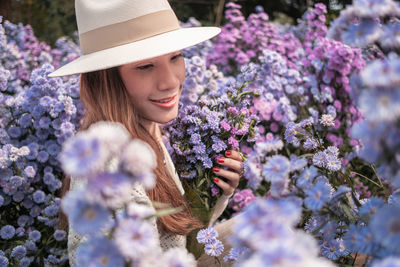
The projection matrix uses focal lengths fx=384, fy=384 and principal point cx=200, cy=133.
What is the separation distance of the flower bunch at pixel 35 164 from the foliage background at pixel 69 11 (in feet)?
4.74

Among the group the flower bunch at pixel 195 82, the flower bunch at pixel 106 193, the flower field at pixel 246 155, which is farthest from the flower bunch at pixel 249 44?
the flower bunch at pixel 106 193

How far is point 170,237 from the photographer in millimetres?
1343

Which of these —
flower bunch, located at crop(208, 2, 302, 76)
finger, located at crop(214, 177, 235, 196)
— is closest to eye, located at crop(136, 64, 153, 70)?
finger, located at crop(214, 177, 235, 196)

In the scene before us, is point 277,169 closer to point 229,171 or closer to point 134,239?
point 134,239

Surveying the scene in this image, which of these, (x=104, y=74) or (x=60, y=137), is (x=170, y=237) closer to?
(x=104, y=74)

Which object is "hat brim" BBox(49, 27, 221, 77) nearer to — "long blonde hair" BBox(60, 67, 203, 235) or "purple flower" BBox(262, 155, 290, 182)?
"long blonde hair" BBox(60, 67, 203, 235)

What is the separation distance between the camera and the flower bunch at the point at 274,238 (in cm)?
38

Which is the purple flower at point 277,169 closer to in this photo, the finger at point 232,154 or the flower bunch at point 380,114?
the flower bunch at point 380,114

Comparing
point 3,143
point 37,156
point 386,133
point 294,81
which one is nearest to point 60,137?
point 37,156

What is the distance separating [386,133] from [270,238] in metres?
0.18

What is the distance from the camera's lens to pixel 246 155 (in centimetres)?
165

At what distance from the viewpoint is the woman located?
3.89ft

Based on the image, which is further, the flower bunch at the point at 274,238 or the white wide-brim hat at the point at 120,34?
the white wide-brim hat at the point at 120,34

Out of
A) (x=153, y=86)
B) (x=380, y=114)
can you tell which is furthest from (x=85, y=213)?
(x=153, y=86)
